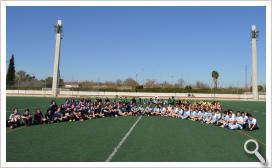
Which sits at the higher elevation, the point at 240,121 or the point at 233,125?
the point at 240,121

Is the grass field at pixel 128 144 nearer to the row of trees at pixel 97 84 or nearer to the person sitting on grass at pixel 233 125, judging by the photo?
the person sitting on grass at pixel 233 125

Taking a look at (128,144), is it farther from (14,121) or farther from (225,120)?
(225,120)

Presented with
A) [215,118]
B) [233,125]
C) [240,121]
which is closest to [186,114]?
[215,118]

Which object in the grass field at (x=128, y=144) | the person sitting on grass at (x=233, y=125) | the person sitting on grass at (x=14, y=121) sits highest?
the person sitting on grass at (x=14, y=121)

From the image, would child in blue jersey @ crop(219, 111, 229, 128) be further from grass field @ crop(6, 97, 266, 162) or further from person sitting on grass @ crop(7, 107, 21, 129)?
person sitting on grass @ crop(7, 107, 21, 129)

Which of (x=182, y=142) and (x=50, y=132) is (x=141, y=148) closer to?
(x=182, y=142)

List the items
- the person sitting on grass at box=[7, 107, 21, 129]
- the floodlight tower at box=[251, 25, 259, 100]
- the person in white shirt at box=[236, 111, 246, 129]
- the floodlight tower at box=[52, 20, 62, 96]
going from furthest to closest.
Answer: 1. the floodlight tower at box=[251, 25, 259, 100]
2. the floodlight tower at box=[52, 20, 62, 96]
3. the person in white shirt at box=[236, 111, 246, 129]
4. the person sitting on grass at box=[7, 107, 21, 129]

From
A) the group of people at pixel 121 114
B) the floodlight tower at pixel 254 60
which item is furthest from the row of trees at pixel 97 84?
the group of people at pixel 121 114

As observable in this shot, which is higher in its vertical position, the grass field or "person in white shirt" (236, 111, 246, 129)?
"person in white shirt" (236, 111, 246, 129)

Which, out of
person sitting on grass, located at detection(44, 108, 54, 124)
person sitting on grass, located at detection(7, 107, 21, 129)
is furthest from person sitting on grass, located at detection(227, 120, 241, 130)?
person sitting on grass, located at detection(7, 107, 21, 129)

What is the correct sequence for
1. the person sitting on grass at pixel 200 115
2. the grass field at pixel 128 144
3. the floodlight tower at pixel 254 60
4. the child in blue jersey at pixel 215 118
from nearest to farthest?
the grass field at pixel 128 144 < the child in blue jersey at pixel 215 118 < the person sitting on grass at pixel 200 115 < the floodlight tower at pixel 254 60

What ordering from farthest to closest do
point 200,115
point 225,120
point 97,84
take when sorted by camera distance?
1. point 97,84
2. point 200,115
3. point 225,120

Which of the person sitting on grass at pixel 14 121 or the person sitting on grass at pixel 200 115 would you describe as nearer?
the person sitting on grass at pixel 14 121

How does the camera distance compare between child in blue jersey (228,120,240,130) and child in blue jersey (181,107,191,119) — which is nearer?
child in blue jersey (228,120,240,130)
